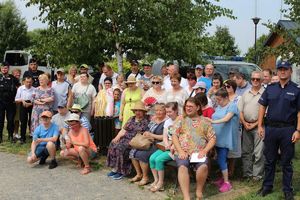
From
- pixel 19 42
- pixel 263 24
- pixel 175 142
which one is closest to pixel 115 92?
pixel 175 142

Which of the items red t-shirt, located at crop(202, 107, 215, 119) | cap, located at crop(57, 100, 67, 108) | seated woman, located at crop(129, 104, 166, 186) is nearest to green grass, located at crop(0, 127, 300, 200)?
seated woman, located at crop(129, 104, 166, 186)

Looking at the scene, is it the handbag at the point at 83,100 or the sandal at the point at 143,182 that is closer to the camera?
the sandal at the point at 143,182

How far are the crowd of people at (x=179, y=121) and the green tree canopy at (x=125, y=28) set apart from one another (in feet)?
2.55

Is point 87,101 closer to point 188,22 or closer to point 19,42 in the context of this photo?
A: point 188,22

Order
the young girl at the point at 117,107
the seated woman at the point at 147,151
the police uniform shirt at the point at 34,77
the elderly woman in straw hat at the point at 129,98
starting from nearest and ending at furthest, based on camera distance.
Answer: the seated woman at the point at 147,151 → the elderly woman in straw hat at the point at 129,98 → the young girl at the point at 117,107 → the police uniform shirt at the point at 34,77

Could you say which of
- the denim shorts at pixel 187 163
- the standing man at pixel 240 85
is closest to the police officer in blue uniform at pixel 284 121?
the denim shorts at pixel 187 163

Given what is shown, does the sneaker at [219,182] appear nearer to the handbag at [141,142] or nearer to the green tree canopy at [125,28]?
the handbag at [141,142]

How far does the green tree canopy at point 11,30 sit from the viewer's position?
3675cm

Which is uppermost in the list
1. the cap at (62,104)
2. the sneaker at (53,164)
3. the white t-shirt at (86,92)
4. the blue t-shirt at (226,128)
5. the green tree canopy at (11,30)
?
the green tree canopy at (11,30)

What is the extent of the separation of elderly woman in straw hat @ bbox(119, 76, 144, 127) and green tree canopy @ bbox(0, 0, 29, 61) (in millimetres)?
30704

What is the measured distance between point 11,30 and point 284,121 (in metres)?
34.7

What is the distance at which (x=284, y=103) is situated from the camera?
5598mm

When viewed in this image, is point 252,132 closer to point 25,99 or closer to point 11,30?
point 25,99

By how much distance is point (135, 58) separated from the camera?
34.7 ft
